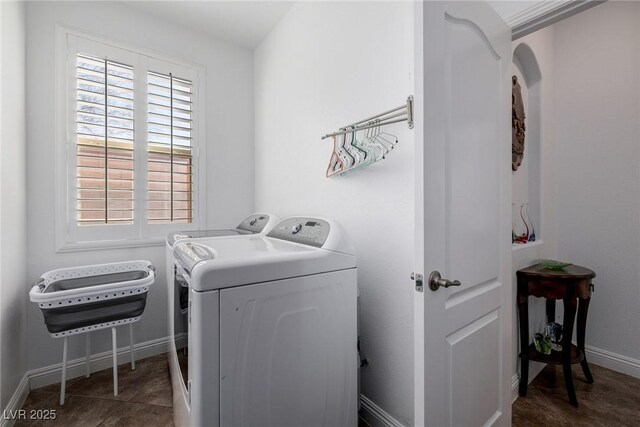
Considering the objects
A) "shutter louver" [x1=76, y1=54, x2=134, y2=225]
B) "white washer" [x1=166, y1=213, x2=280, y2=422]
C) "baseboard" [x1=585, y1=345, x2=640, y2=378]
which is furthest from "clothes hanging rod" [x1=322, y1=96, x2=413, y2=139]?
"baseboard" [x1=585, y1=345, x2=640, y2=378]

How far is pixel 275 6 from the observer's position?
7.12ft

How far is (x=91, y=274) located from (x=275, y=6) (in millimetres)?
2315

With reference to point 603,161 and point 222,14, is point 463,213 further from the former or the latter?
point 222,14

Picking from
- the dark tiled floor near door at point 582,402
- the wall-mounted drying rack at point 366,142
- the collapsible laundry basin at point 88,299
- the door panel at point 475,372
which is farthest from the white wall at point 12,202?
the dark tiled floor near door at point 582,402

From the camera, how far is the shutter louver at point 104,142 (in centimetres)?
201

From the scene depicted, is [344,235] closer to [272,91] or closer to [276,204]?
[276,204]

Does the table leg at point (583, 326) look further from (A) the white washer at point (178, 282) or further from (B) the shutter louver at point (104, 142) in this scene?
(B) the shutter louver at point (104, 142)

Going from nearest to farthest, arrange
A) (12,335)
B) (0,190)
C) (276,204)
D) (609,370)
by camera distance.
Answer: (0,190), (12,335), (609,370), (276,204)

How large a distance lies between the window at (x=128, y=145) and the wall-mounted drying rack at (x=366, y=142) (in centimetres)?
143

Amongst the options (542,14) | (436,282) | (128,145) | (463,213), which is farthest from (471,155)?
(128,145)

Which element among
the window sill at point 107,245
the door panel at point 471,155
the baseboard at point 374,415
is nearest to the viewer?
the door panel at point 471,155

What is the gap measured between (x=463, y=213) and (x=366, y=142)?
64cm

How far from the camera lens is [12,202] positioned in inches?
61.8

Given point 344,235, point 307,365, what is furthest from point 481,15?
point 307,365
